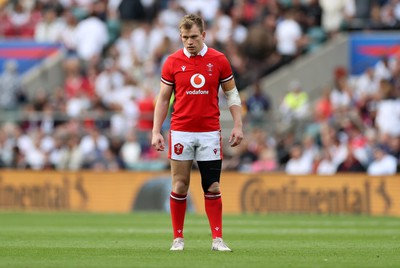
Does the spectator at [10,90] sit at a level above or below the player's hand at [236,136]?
above

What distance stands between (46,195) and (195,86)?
42.9 ft

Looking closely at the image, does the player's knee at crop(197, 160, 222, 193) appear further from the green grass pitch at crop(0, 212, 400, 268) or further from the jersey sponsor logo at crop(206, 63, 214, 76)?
the jersey sponsor logo at crop(206, 63, 214, 76)

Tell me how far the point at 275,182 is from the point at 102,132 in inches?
224

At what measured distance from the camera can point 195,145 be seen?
12227 mm

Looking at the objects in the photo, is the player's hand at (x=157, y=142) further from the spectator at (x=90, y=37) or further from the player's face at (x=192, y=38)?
the spectator at (x=90, y=37)

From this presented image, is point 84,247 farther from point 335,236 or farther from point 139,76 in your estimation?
point 139,76

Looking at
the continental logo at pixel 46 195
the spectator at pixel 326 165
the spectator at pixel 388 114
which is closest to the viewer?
the spectator at pixel 326 165

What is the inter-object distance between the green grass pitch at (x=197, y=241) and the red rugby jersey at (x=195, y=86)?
1349 mm

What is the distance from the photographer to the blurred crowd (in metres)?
24.1

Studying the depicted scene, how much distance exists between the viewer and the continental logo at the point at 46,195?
966 inches

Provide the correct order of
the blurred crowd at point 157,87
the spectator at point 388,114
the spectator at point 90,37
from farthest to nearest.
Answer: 1. the spectator at point 90,37
2. the blurred crowd at point 157,87
3. the spectator at point 388,114

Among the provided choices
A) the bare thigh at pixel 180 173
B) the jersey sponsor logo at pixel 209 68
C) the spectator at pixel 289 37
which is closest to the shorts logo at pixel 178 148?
the bare thigh at pixel 180 173

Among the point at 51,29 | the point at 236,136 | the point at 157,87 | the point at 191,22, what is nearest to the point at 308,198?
the point at 157,87

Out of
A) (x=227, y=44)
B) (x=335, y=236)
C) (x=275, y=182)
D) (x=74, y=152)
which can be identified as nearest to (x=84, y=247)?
(x=335, y=236)
